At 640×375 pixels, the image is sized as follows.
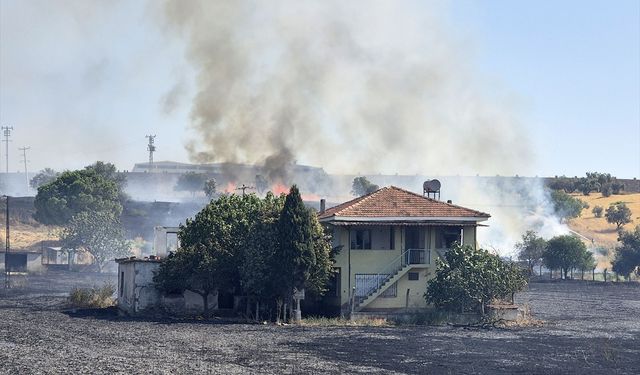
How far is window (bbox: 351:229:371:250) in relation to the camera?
65312mm

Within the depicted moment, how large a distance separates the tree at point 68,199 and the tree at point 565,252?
212 feet

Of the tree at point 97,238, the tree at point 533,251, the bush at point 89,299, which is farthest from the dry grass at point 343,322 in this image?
the tree at point 97,238

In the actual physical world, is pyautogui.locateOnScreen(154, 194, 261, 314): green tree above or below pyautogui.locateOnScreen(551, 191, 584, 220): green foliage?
below

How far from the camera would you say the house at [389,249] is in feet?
211

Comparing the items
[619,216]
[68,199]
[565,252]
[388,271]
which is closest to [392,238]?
[388,271]

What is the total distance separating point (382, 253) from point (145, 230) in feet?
306

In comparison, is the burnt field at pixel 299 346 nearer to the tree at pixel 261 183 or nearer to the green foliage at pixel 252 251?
the green foliage at pixel 252 251

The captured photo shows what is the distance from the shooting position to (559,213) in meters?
162

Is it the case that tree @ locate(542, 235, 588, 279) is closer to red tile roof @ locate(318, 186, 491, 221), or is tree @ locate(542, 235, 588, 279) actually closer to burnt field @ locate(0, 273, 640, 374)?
burnt field @ locate(0, 273, 640, 374)

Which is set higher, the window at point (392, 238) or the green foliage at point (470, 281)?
the window at point (392, 238)

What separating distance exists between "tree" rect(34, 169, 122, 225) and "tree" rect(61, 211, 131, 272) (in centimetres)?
1307

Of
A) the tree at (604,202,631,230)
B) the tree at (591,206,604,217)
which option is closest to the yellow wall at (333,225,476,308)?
the tree at (604,202,631,230)

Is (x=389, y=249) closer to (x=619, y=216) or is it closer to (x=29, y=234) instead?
(x=29, y=234)

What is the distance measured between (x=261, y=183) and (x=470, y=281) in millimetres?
93498
